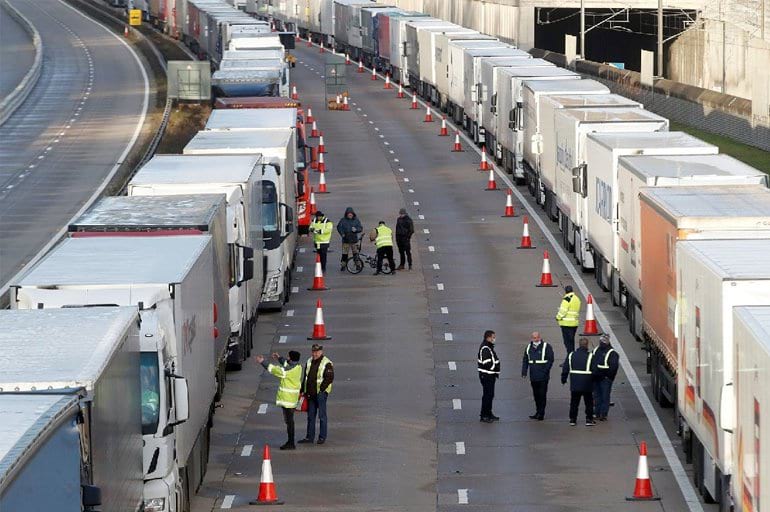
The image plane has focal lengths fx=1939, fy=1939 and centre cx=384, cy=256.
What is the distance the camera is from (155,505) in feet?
62.4

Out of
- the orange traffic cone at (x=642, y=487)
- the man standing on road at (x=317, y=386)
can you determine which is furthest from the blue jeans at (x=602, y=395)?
the orange traffic cone at (x=642, y=487)

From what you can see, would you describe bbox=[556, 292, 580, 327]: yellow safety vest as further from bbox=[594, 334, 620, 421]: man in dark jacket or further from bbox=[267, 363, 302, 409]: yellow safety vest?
bbox=[267, 363, 302, 409]: yellow safety vest

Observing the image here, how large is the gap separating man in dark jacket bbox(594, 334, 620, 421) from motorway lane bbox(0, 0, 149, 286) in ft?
64.7

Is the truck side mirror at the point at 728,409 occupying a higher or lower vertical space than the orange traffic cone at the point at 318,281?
higher

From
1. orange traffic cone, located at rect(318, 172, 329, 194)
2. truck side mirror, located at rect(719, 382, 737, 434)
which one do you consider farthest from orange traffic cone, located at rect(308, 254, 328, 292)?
truck side mirror, located at rect(719, 382, 737, 434)

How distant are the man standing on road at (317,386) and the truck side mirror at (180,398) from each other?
17.5 ft

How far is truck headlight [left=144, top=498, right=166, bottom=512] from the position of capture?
1891cm

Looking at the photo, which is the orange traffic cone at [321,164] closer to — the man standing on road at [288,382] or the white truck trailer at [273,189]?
the white truck trailer at [273,189]

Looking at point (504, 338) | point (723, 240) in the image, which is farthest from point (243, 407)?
point (723, 240)

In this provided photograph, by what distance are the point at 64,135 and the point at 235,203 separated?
5194 cm

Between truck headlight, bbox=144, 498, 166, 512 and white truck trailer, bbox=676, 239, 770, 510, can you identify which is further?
white truck trailer, bbox=676, 239, 770, 510

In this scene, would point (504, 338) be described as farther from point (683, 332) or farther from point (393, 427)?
point (683, 332)

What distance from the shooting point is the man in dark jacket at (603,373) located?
84.0 ft

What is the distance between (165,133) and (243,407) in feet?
150
